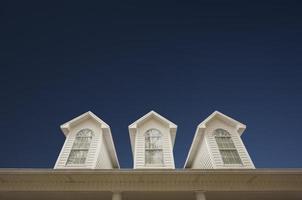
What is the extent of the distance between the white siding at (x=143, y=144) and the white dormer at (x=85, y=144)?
1789mm

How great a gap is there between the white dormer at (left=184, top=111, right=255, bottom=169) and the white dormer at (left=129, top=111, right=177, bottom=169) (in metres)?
1.64

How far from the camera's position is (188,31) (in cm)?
1375

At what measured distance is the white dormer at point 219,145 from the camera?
321 inches

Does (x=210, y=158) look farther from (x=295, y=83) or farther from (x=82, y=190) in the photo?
(x=295, y=83)

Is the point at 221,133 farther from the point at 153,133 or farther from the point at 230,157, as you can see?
the point at 153,133

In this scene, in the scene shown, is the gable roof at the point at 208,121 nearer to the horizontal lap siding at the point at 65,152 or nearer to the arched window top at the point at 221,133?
the arched window top at the point at 221,133

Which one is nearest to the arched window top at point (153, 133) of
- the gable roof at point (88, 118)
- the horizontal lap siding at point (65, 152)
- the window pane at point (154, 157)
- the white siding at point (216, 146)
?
the window pane at point (154, 157)

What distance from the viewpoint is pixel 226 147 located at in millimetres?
8789

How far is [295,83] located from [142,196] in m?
13.3

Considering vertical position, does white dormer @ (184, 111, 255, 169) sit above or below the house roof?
above

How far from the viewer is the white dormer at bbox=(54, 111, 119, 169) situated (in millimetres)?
8125

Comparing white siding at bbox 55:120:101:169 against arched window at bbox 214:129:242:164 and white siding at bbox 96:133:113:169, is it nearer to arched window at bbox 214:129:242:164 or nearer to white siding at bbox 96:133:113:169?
white siding at bbox 96:133:113:169

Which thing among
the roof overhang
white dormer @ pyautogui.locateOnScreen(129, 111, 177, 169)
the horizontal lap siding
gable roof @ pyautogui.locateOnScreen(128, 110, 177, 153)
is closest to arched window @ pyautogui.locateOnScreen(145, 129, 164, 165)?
A: white dormer @ pyautogui.locateOnScreen(129, 111, 177, 169)

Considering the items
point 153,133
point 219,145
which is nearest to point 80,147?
point 153,133
